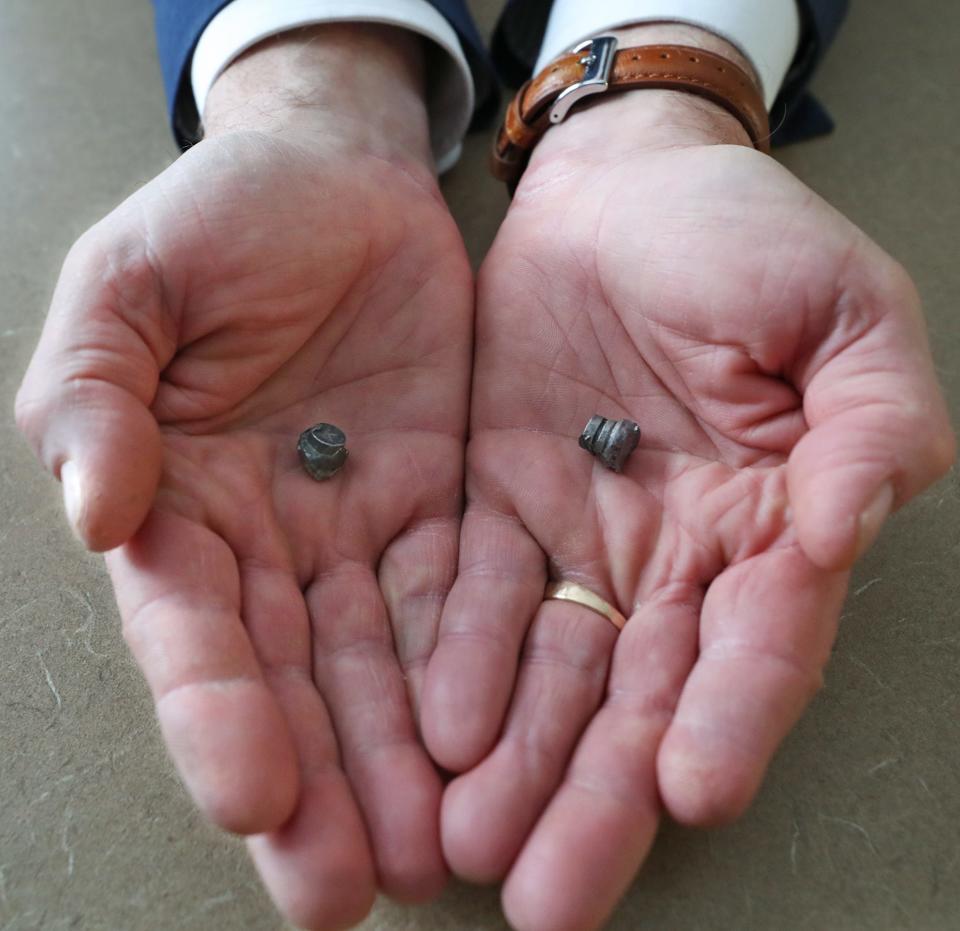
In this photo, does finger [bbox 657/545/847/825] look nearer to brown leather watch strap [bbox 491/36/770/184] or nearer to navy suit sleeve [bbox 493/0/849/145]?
brown leather watch strap [bbox 491/36/770/184]

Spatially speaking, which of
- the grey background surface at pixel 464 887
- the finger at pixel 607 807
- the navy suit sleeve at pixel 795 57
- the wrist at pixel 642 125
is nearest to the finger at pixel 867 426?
the finger at pixel 607 807

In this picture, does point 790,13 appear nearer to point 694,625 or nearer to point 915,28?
point 915,28

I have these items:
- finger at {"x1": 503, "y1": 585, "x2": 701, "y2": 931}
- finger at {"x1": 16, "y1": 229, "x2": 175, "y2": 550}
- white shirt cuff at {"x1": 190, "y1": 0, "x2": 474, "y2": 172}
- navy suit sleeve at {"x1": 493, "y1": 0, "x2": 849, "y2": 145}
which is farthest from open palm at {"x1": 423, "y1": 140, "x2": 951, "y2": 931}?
navy suit sleeve at {"x1": 493, "y1": 0, "x2": 849, "y2": 145}

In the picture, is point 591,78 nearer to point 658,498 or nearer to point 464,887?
point 658,498

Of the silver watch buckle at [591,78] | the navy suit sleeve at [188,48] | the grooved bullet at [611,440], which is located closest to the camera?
the grooved bullet at [611,440]

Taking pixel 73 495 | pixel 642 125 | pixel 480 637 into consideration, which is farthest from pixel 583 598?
pixel 642 125

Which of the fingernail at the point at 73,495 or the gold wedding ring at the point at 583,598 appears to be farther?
the gold wedding ring at the point at 583,598

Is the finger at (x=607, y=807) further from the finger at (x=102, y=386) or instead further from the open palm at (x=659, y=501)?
the finger at (x=102, y=386)

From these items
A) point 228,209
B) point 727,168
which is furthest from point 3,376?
point 727,168
